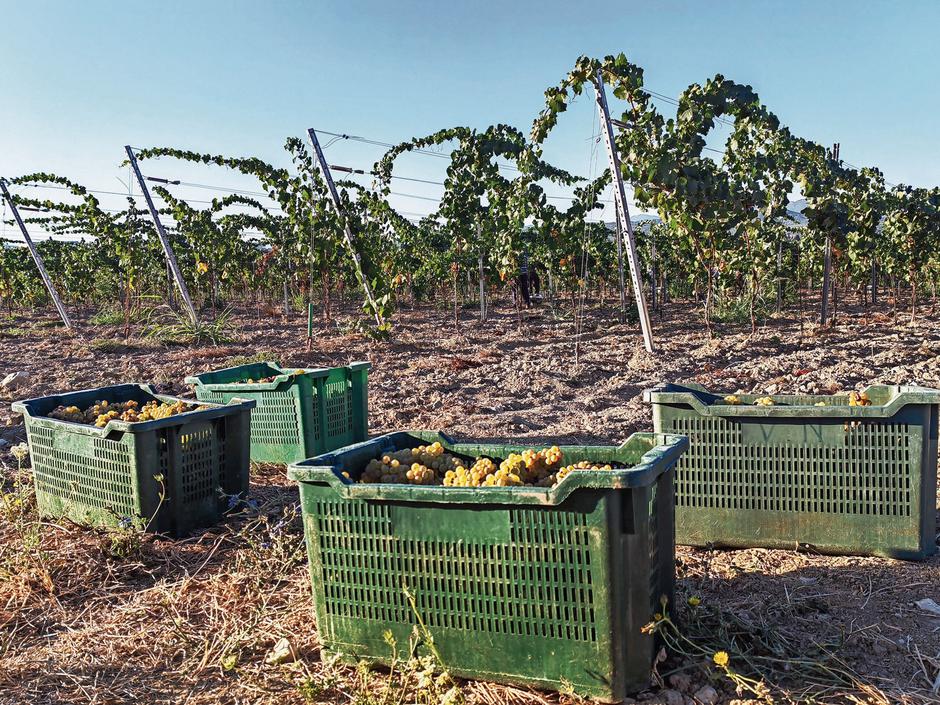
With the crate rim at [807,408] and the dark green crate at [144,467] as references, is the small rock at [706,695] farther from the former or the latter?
the dark green crate at [144,467]

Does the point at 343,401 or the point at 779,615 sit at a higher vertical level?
the point at 343,401

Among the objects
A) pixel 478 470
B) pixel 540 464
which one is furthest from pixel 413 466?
pixel 540 464

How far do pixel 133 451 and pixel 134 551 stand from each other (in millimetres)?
521

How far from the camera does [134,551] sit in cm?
367

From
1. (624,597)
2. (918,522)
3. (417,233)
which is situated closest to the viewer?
(624,597)

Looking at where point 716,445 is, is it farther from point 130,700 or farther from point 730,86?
point 730,86

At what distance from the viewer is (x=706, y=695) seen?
7.43 feet

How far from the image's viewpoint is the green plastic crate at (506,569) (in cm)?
213

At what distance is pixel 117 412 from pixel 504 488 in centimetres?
339

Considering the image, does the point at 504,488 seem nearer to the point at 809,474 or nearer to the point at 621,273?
the point at 809,474

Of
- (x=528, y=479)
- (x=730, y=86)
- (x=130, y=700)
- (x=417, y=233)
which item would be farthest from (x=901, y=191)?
(x=130, y=700)

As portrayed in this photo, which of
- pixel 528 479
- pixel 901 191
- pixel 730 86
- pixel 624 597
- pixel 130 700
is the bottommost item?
pixel 130 700

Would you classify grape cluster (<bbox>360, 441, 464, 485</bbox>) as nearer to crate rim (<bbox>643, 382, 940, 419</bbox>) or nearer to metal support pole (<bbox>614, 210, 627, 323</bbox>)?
crate rim (<bbox>643, 382, 940, 419</bbox>)

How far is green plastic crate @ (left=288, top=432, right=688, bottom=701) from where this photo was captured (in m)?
2.13
